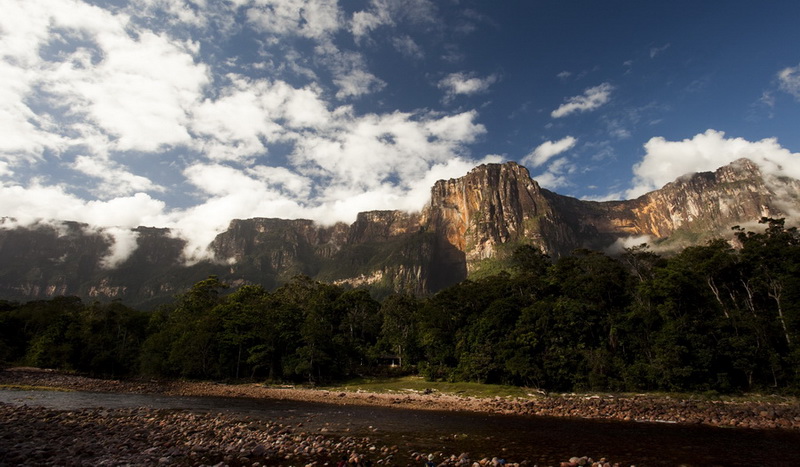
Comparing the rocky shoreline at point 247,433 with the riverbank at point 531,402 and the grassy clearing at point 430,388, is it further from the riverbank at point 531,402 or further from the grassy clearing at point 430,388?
the grassy clearing at point 430,388

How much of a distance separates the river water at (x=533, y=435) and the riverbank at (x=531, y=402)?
2.76 m

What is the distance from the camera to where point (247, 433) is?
72.9ft

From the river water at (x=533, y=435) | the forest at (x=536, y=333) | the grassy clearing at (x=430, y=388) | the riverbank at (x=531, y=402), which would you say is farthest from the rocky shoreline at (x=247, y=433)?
the forest at (x=536, y=333)

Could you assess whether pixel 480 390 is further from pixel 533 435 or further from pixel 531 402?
pixel 533 435

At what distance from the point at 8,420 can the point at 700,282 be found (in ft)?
223

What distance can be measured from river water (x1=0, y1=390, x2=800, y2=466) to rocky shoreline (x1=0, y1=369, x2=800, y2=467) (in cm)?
211

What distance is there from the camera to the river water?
19391mm

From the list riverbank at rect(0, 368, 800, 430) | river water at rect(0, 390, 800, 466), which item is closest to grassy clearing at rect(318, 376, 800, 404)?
riverbank at rect(0, 368, 800, 430)

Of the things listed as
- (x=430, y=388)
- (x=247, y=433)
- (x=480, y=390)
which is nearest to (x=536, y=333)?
(x=480, y=390)

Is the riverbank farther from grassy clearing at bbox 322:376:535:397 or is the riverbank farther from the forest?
the forest

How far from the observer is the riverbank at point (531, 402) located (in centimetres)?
2958

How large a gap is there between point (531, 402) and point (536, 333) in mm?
15009

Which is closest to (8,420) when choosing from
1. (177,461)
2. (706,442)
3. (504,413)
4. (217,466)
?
(177,461)

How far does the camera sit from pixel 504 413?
3500 cm
